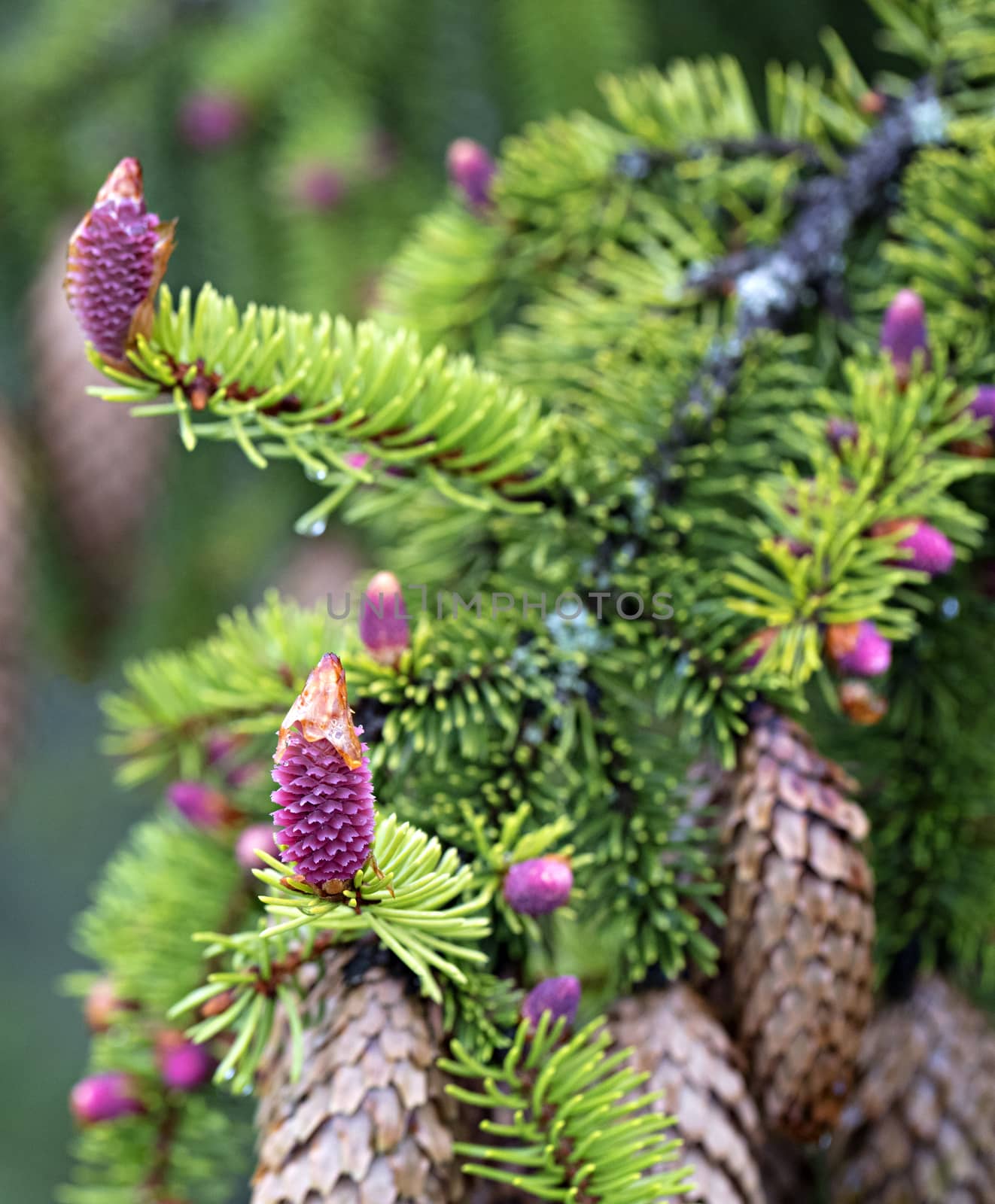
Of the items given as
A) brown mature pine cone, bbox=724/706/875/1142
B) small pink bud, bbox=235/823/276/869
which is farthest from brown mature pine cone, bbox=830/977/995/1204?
small pink bud, bbox=235/823/276/869

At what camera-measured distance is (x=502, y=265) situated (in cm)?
80

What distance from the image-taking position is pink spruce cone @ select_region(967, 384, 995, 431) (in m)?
0.60

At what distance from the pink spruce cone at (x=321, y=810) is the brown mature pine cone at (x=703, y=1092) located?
8.1 inches

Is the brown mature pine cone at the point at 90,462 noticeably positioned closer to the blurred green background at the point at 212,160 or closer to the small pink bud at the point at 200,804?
the blurred green background at the point at 212,160

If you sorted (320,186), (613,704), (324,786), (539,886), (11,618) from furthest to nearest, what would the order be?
(320,186), (11,618), (613,704), (539,886), (324,786)

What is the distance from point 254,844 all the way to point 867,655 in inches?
13.4

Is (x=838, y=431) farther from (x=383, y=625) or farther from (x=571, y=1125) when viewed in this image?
(x=571, y=1125)

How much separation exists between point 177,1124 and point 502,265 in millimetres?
585

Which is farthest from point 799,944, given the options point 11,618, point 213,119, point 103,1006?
point 213,119

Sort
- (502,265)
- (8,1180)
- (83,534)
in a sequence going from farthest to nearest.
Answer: (8,1180) < (83,534) < (502,265)

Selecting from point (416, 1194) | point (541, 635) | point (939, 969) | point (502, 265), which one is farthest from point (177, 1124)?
point (502, 265)

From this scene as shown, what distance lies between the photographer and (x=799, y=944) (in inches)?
20.1

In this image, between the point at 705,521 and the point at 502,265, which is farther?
the point at 502,265

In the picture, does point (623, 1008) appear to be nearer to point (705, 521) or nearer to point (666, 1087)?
point (666, 1087)
